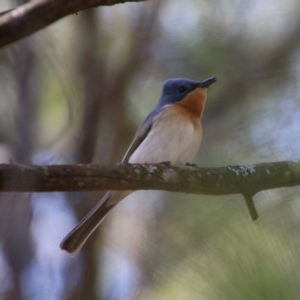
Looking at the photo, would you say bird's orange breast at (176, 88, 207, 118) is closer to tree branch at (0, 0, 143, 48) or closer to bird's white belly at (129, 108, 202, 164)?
bird's white belly at (129, 108, 202, 164)

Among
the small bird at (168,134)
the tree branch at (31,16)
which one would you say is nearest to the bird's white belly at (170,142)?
the small bird at (168,134)

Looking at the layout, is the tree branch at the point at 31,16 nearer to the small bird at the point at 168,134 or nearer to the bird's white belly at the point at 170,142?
the small bird at the point at 168,134

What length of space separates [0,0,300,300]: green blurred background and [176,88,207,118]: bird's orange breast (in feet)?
0.16

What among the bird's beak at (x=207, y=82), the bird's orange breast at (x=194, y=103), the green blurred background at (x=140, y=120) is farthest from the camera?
the bird's orange breast at (x=194, y=103)

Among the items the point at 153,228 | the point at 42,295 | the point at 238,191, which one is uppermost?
the point at 153,228

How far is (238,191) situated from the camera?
6.53 ft

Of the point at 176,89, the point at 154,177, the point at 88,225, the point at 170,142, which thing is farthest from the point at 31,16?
the point at 176,89

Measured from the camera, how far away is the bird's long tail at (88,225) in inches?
105

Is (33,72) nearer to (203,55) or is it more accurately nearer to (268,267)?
(203,55)

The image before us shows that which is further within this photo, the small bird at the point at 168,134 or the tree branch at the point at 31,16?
the small bird at the point at 168,134

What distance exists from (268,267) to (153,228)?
430mm

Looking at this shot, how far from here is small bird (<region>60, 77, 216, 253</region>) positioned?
2883 mm

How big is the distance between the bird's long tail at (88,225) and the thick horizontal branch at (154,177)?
0.68 meters

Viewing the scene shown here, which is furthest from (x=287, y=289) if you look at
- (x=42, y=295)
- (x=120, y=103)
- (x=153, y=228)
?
(x=120, y=103)
